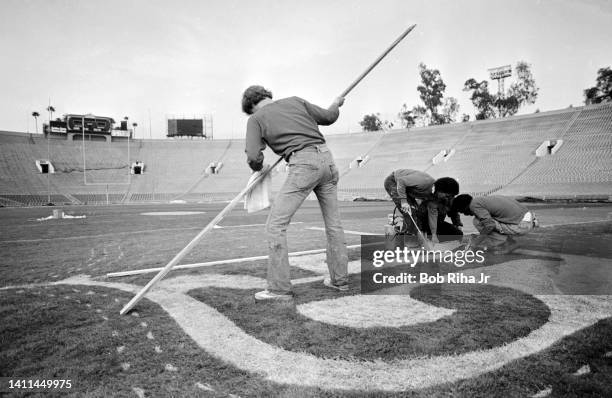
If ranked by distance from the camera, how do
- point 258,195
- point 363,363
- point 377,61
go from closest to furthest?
point 363,363 → point 258,195 → point 377,61

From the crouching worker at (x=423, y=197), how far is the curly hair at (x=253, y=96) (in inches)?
101

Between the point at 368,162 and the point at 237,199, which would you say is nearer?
the point at 237,199

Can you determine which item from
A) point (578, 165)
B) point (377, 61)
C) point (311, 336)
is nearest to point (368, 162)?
point (578, 165)

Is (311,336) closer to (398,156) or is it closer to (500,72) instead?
(398,156)

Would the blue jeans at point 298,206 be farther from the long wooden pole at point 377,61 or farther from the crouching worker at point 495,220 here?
the crouching worker at point 495,220

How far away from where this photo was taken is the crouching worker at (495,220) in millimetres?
5648

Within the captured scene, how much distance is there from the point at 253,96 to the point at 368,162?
149 ft

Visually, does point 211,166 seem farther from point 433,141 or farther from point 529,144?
point 529,144

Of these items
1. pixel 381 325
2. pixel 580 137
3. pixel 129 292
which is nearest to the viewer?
pixel 381 325

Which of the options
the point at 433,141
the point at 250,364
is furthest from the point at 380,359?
the point at 433,141

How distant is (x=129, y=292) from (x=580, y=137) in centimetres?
4182

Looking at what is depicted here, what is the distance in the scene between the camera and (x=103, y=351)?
7.88 ft

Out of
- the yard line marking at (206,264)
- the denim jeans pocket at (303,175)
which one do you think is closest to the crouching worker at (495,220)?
the yard line marking at (206,264)

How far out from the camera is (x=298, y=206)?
368cm
